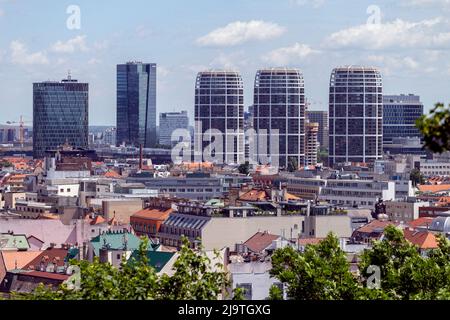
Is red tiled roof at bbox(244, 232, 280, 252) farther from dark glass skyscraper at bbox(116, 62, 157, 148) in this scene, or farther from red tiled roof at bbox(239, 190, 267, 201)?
dark glass skyscraper at bbox(116, 62, 157, 148)

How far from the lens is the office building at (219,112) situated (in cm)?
11562

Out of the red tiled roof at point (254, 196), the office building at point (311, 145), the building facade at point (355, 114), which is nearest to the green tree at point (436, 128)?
the red tiled roof at point (254, 196)

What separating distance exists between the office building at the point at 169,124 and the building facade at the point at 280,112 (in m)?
37.1

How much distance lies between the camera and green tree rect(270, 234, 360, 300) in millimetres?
16891

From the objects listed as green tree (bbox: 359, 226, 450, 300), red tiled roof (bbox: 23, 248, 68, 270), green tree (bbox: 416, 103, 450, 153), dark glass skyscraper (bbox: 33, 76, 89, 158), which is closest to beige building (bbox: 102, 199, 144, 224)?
red tiled roof (bbox: 23, 248, 68, 270)

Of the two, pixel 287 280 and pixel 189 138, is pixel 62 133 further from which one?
pixel 287 280

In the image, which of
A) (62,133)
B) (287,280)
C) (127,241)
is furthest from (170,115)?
(287,280)

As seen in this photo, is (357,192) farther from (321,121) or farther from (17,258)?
(321,121)

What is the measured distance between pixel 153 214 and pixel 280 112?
63.5 metres

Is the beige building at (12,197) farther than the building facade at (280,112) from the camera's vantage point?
No

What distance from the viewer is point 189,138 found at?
478 feet

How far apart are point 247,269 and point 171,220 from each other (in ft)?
61.1

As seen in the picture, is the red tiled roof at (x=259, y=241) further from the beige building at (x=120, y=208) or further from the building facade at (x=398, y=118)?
the building facade at (x=398, y=118)
